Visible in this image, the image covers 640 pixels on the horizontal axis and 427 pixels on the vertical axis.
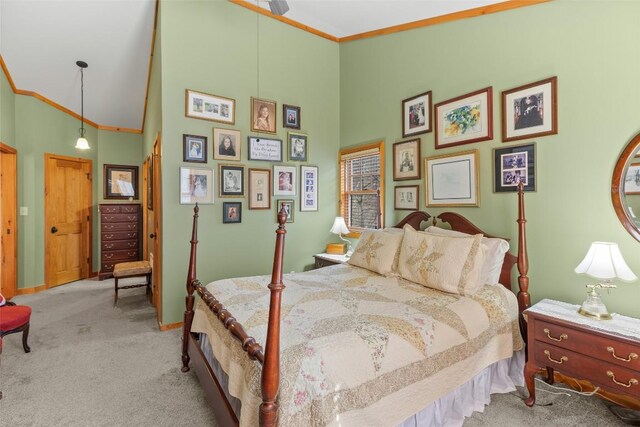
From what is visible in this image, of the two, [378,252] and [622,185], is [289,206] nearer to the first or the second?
[378,252]

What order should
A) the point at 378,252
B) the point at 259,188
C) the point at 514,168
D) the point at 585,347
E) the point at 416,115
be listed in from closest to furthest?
the point at 585,347 → the point at 514,168 → the point at 378,252 → the point at 416,115 → the point at 259,188

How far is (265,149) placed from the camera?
3.97m

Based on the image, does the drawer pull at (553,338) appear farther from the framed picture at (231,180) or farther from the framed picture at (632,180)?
the framed picture at (231,180)

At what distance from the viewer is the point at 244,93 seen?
3840mm

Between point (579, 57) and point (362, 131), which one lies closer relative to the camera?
point (579, 57)

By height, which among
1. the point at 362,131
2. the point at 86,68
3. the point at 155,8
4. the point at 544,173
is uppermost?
the point at 155,8

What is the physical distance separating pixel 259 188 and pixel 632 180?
3.43 m

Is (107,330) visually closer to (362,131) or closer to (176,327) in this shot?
(176,327)

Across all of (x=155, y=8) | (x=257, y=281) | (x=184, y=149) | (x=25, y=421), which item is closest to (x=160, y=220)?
(x=184, y=149)

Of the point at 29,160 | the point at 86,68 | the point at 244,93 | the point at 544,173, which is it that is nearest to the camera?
the point at 544,173

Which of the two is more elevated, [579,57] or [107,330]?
[579,57]

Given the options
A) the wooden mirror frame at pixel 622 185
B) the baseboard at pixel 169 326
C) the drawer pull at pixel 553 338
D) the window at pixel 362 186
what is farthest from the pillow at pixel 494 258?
the baseboard at pixel 169 326

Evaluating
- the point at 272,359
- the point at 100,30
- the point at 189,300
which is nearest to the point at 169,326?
the point at 189,300

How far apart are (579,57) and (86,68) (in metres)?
5.77
